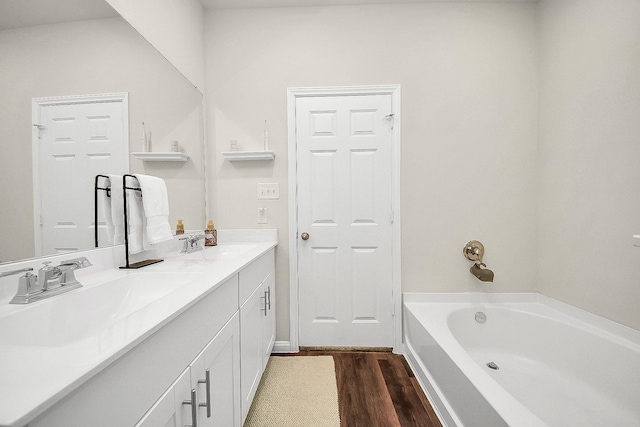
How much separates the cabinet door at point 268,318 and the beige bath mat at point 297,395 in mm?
141

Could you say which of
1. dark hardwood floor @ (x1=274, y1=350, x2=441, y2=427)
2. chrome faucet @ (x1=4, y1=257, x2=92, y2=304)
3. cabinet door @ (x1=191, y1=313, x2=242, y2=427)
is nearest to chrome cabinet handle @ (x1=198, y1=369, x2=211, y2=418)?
cabinet door @ (x1=191, y1=313, x2=242, y2=427)

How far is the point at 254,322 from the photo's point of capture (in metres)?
1.38

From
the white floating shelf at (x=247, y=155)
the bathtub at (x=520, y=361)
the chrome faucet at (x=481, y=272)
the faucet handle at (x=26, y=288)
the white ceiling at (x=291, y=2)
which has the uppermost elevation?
the white ceiling at (x=291, y=2)

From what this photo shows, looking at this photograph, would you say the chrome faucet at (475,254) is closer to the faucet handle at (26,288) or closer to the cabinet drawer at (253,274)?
the cabinet drawer at (253,274)

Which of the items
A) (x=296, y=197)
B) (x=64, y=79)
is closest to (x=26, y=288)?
(x=64, y=79)

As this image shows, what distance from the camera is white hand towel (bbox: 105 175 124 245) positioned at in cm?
112

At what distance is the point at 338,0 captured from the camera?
6.19 ft

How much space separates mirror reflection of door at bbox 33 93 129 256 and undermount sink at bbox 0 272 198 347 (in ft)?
0.83

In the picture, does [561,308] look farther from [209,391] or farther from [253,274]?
[209,391]

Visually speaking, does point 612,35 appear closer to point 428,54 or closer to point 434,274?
point 428,54

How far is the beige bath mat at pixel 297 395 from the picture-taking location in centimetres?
133

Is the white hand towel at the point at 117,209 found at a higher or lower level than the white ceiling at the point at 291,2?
lower

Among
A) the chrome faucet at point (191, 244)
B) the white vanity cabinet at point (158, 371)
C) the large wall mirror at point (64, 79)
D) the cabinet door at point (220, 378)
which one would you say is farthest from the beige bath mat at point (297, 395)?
the large wall mirror at point (64, 79)

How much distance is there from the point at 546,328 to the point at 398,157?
4.96 feet
